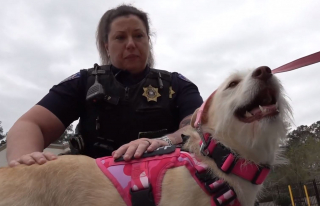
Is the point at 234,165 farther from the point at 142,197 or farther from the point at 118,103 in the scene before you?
the point at 118,103

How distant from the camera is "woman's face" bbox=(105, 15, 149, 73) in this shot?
382 cm

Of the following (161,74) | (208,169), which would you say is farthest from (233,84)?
(161,74)

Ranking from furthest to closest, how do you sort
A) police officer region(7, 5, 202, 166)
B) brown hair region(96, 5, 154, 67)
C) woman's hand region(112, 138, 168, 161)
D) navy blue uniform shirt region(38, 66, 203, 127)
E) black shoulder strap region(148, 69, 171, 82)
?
1. brown hair region(96, 5, 154, 67)
2. black shoulder strap region(148, 69, 171, 82)
3. navy blue uniform shirt region(38, 66, 203, 127)
4. police officer region(7, 5, 202, 166)
5. woman's hand region(112, 138, 168, 161)

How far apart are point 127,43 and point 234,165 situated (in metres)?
2.09

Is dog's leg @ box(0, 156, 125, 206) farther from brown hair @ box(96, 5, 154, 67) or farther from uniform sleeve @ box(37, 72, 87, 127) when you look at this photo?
brown hair @ box(96, 5, 154, 67)

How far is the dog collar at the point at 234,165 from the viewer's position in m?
2.30

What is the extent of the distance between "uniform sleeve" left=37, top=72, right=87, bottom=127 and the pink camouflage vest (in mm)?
1189

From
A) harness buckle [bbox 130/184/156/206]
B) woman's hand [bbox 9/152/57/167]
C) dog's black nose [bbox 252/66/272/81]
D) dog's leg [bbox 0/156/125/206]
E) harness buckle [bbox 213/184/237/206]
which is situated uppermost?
dog's black nose [bbox 252/66/272/81]

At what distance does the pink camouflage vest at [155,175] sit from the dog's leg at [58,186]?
0.07 meters

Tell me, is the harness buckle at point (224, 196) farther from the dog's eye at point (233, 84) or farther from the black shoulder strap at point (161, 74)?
the black shoulder strap at point (161, 74)

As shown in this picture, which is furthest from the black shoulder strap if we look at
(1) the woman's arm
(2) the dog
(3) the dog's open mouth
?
(3) the dog's open mouth

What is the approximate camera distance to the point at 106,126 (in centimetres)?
348

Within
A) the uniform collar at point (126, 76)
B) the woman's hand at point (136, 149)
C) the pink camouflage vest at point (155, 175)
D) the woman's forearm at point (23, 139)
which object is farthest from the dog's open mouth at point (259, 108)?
the woman's forearm at point (23, 139)

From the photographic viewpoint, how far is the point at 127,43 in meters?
3.79
